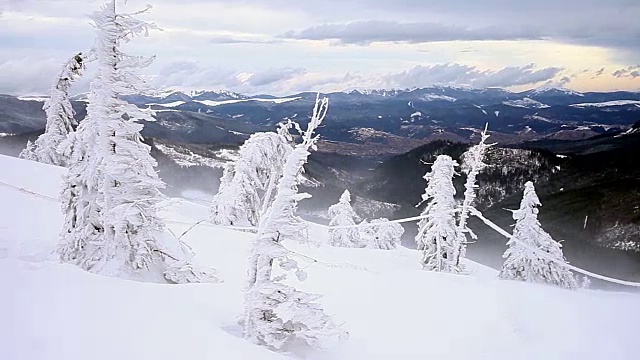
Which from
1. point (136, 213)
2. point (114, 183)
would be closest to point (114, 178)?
point (114, 183)

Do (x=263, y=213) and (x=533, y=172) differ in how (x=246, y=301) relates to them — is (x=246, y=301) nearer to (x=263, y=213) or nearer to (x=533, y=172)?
(x=263, y=213)

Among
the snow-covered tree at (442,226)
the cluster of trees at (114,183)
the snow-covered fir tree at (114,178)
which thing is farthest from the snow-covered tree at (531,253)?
the snow-covered fir tree at (114,178)

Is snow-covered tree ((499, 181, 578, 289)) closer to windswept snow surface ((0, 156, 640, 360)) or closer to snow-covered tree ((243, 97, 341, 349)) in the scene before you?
windswept snow surface ((0, 156, 640, 360))

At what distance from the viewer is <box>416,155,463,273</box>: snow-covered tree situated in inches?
907

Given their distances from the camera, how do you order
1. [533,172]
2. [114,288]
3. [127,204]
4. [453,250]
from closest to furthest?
[114,288] → [127,204] → [453,250] → [533,172]

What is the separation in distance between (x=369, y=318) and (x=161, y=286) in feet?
11.7

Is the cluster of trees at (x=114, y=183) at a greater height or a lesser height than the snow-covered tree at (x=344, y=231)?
greater

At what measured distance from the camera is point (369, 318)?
909 cm

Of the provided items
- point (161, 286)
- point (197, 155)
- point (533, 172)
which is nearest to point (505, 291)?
point (161, 286)

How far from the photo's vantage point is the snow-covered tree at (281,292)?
695 centimetres

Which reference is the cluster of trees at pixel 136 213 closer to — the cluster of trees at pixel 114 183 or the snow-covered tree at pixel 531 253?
the cluster of trees at pixel 114 183

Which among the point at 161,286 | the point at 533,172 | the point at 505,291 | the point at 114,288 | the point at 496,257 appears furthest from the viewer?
the point at 533,172

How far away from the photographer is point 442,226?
23812 mm

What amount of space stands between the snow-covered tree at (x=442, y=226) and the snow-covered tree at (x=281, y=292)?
16.3 metres
